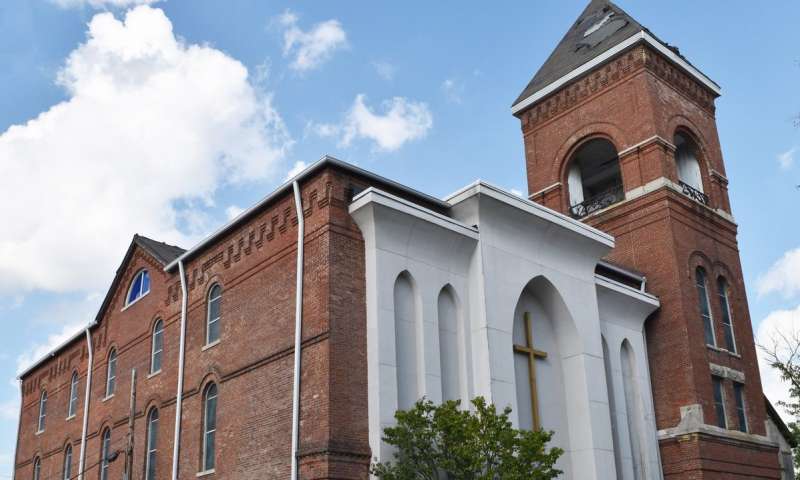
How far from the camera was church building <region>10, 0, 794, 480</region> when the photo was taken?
17891mm

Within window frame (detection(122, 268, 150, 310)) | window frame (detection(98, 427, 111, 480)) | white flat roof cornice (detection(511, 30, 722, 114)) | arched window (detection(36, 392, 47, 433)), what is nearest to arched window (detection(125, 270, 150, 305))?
window frame (detection(122, 268, 150, 310))

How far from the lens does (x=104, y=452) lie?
26203 millimetres

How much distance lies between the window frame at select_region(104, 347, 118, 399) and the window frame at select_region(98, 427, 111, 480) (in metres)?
1.18

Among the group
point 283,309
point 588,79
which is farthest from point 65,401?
point 588,79

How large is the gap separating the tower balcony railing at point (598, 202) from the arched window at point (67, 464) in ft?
62.0

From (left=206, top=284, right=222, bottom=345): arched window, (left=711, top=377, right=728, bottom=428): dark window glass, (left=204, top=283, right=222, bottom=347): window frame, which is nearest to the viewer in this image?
(left=204, top=283, right=222, bottom=347): window frame

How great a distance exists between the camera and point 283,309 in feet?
62.5

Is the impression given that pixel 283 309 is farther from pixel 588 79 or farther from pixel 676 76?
pixel 676 76

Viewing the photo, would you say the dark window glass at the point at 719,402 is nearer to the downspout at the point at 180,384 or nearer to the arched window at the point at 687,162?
the arched window at the point at 687,162

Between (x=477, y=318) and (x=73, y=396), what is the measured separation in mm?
17376

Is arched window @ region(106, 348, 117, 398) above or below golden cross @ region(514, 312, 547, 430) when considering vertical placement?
above

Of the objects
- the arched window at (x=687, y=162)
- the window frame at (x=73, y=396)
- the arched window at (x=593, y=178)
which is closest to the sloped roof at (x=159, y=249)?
the window frame at (x=73, y=396)

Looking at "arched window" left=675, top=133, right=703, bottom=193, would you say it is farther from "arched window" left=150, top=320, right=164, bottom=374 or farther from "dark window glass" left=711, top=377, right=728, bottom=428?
"arched window" left=150, top=320, right=164, bottom=374

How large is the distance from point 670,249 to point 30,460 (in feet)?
79.5
